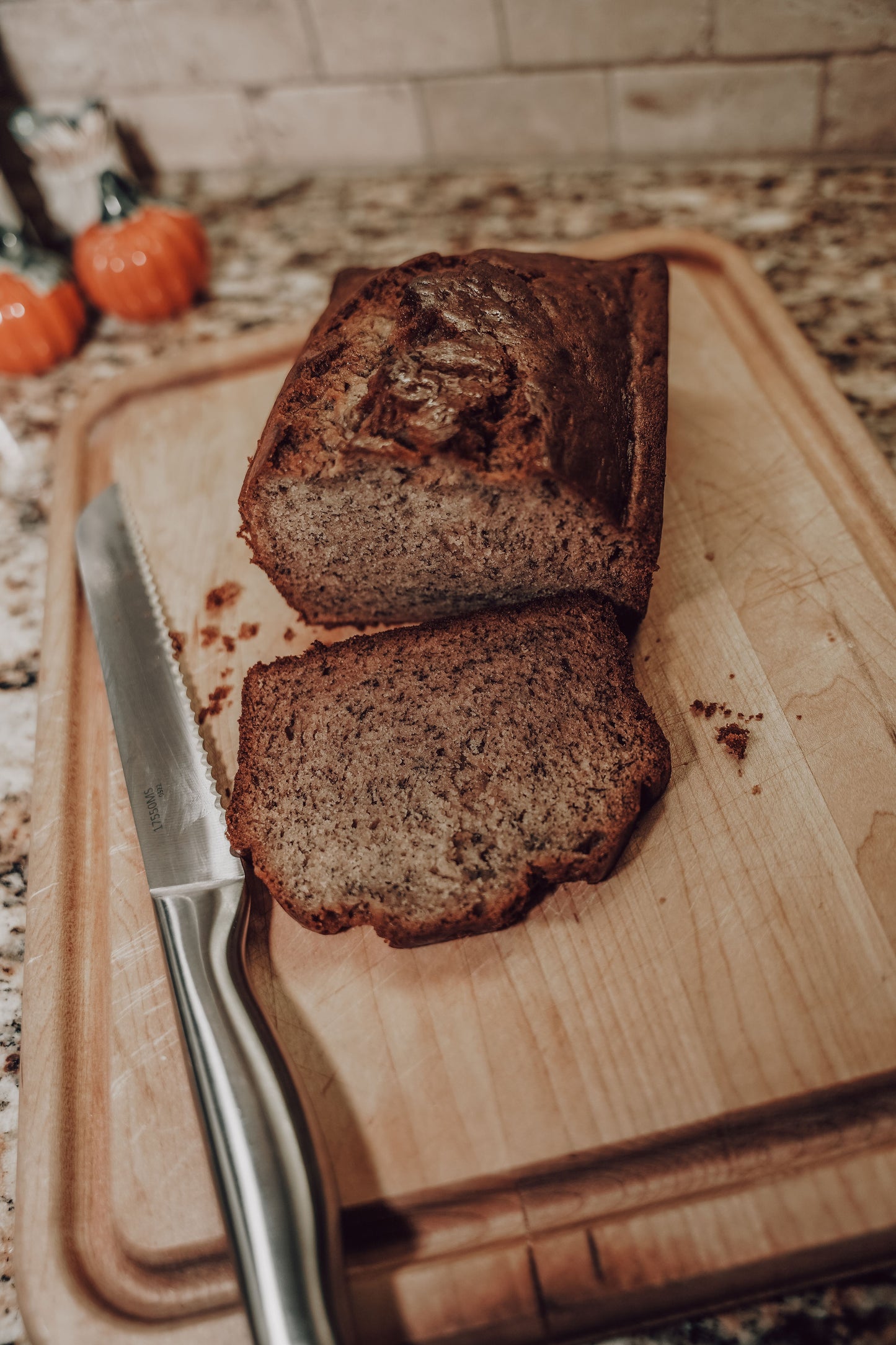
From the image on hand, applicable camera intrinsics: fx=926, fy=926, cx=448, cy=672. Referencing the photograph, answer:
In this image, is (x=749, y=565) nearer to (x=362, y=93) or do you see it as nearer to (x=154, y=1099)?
(x=154, y=1099)

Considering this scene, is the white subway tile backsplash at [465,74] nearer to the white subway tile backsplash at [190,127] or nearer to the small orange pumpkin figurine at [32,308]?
the white subway tile backsplash at [190,127]

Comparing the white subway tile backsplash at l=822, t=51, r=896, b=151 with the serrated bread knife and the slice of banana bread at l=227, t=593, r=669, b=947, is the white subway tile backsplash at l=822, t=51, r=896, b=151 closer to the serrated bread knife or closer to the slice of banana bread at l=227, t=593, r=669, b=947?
the slice of banana bread at l=227, t=593, r=669, b=947

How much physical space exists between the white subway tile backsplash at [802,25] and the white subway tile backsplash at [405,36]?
789mm

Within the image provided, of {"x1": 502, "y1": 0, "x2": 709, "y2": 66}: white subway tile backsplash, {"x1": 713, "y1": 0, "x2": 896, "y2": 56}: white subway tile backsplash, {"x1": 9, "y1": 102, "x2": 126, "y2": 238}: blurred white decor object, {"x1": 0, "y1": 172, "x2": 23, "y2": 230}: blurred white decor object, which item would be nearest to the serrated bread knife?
{"x1": 0, "y1": 172, "x2": 23, "y2": 230}: blurred white decor object

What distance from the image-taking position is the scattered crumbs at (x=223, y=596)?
7.88ft

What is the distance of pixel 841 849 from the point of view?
1862 mm

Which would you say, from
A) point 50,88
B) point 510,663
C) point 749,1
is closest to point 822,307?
point 749,1

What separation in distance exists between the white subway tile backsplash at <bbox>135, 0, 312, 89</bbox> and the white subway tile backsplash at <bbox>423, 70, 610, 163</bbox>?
0.52 meters

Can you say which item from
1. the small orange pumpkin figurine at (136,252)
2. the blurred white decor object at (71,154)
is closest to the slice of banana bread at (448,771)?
the small orange pumpkin figurine at (136,252)

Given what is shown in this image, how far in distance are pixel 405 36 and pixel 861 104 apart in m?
1.57

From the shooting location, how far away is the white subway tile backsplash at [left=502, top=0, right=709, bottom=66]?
2.98 metres

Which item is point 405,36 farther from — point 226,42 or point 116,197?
point 116,197

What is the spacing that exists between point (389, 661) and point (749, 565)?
0.92m

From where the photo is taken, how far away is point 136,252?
3.15 meters
